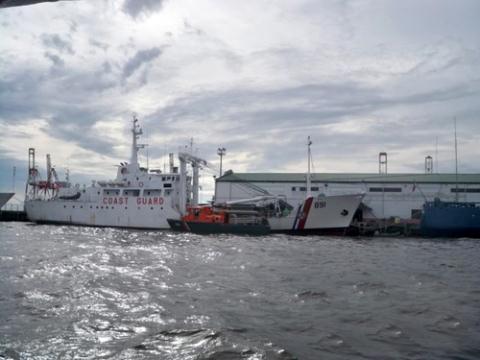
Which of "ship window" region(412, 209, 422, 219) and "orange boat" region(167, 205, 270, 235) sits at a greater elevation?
"ship window" region(412, 209, 422, 219)

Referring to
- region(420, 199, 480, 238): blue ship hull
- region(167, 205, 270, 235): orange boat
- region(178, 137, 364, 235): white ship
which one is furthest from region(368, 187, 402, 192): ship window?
region(167, 205, 270, 235): orange boat

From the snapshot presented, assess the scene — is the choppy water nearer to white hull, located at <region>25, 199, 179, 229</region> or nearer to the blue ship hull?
the blue ship hull

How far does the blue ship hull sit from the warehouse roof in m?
Result: 9.54

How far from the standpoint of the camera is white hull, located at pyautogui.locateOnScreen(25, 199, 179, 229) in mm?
37938

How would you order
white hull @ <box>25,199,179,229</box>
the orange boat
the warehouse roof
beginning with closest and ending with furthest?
the orange boat, white hull @ <box>25,199,179,229</box>, the warehouse roof

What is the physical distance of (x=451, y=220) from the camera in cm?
3422

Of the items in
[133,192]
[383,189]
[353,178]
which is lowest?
[133,192]

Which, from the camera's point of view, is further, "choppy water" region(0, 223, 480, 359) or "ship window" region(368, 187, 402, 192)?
"ship window" region(368, 187, 402, 192)

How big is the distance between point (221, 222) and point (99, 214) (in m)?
12.7

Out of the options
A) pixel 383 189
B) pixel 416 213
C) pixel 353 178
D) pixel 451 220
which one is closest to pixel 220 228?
pixel 451 220

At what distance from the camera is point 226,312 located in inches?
345

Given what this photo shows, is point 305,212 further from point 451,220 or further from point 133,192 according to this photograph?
point 133,192

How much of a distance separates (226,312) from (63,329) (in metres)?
3.03

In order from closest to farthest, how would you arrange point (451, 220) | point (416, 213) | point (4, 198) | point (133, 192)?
point (451, 220)
point (133, 192)
point (416, 213)
point (4, 198)
